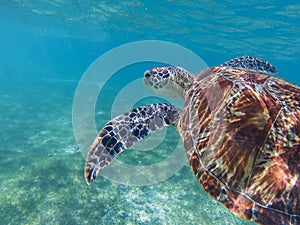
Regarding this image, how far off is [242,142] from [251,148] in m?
0.14

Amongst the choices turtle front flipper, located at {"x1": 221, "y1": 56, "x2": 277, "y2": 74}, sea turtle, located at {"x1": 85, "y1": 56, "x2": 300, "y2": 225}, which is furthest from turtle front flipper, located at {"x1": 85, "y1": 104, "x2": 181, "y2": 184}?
turtle front flipper, located at {"x1": 221, "y1": 56, "x2": 277, "y2": 74}

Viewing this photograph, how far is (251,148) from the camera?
2.79m

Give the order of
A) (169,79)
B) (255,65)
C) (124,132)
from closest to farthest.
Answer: (124,132) < (169,79) < (255,65)

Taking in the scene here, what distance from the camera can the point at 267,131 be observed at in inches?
109

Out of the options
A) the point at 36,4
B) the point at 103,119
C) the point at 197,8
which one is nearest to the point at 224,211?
the point at 103,119

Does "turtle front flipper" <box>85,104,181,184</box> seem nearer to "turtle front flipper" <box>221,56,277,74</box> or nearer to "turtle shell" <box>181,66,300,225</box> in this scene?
"turtle shell" <box>181,66,300,225</box>

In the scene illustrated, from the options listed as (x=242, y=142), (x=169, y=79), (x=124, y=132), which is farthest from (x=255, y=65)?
(x=124, y=132)

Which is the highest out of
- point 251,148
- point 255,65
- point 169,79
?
point 255,65

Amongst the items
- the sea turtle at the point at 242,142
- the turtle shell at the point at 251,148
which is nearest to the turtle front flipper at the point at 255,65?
the sea turtle at the point at 242,142

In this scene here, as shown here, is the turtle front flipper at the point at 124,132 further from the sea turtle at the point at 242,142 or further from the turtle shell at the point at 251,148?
the turtle shell at the point at 251,148

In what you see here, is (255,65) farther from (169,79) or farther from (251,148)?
(251,148)

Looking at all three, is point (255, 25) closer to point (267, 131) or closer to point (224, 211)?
point (224, 211)

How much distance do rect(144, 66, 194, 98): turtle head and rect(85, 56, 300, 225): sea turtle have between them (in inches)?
42.2

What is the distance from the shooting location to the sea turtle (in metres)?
2.56
